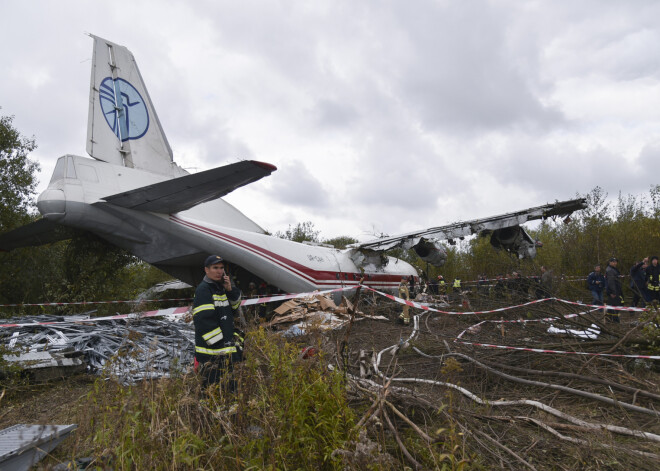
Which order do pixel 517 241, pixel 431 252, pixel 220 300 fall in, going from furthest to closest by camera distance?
pixel 431 252
pixel 517 241
pixel 220 300

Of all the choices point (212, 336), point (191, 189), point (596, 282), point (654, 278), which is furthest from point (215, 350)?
point (654, 278)

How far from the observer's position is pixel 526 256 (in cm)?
1270

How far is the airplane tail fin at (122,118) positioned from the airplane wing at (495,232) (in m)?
7.42

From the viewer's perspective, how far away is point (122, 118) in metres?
9.51

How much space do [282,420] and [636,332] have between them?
4683 millimetres

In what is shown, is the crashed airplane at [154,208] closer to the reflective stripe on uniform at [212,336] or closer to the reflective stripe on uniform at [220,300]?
the reflective stripe on uniform at [220,300]

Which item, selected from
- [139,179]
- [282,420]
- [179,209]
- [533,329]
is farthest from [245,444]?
[139,179]

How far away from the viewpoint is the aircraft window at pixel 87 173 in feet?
26.3

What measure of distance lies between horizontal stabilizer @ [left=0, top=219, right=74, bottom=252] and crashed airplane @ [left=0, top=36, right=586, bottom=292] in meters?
0.02

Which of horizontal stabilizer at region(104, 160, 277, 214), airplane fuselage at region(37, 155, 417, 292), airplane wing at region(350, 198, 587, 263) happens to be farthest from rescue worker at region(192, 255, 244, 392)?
airplane wing at region(350, 198, 587, 263)

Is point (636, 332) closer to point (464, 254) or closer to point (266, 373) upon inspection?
point (266, 373)

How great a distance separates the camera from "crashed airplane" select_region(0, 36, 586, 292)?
7617mm

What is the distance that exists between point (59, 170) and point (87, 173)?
1.59 feet

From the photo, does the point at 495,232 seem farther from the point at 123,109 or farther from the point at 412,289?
the point at 123,109
